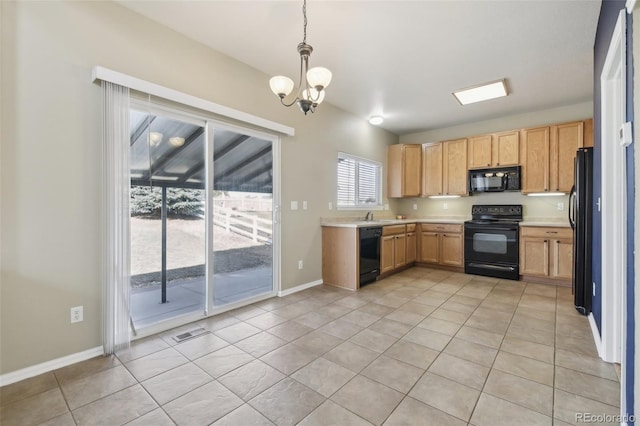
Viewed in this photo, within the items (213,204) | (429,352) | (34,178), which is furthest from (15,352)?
(429,352)

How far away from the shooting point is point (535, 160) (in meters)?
4.67

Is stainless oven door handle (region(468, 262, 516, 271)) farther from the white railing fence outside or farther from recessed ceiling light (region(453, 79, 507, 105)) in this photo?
the white railing fence outside

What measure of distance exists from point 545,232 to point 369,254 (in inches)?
107

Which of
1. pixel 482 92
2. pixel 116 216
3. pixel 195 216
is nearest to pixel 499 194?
pixel 482 92

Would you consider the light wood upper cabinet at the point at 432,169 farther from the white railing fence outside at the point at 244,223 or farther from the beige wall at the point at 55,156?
the beige wall at the point at 55,156

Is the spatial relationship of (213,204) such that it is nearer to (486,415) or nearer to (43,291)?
(43,291)

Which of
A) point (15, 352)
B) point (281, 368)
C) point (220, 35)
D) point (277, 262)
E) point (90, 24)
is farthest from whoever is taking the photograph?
point (277, 262)

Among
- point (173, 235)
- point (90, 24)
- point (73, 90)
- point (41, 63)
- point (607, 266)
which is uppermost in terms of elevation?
point (90, 24)

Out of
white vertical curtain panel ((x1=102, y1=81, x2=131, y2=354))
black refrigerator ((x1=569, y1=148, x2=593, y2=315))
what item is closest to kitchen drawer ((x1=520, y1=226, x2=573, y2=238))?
black refrigerator ((x1=569, y1=148, x2=593, y2=315))

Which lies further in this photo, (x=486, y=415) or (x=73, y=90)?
(x=73, y=90)

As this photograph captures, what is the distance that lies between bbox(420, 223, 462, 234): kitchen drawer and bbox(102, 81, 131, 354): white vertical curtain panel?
4849 millimetres

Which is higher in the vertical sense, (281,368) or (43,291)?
(43,291)

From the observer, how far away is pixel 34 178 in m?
2.00

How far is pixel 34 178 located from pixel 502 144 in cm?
610
